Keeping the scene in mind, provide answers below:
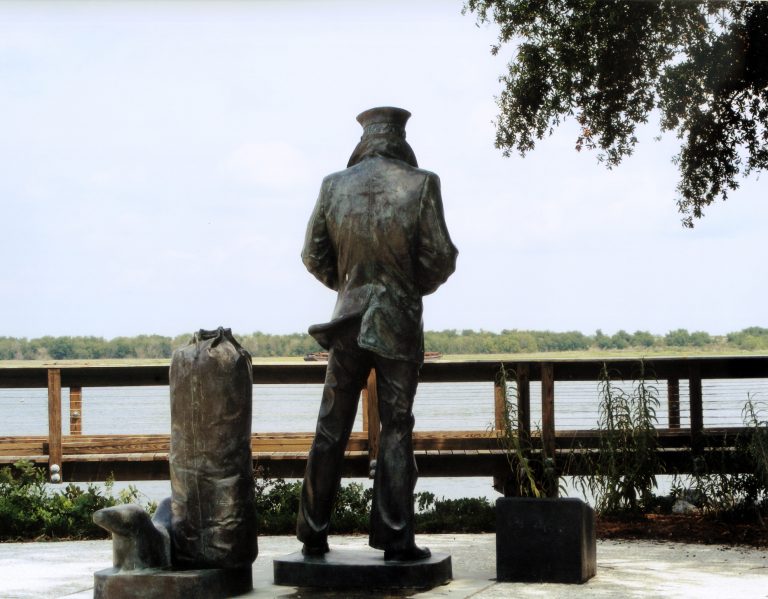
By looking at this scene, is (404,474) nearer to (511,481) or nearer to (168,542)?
(168,542)

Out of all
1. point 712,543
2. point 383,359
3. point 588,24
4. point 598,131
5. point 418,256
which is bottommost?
point 712,543

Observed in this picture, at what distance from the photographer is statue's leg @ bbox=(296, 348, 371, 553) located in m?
6.66

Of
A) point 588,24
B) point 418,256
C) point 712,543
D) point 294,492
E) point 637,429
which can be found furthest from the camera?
point 588,24

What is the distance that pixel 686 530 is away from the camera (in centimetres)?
895

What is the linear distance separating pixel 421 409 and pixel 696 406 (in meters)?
2.52

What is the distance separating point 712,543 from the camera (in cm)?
851

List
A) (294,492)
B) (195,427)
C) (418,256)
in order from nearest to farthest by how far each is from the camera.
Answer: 1. (195,427)
2. (418,256)
3. (294,492)

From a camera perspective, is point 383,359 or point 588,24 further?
point 588,24

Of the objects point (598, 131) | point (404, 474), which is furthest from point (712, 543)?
point (598, 131)

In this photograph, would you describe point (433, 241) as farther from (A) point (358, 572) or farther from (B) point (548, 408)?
(B) point (548, 408)

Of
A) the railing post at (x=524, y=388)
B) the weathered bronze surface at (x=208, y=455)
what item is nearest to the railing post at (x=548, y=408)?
the railing post at (x=524, y=388)

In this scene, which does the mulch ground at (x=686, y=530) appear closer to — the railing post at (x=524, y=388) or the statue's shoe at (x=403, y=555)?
the railing post at (x=524, y=388)

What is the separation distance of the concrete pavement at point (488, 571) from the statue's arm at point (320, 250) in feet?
5.70

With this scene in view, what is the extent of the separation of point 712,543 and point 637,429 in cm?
127
